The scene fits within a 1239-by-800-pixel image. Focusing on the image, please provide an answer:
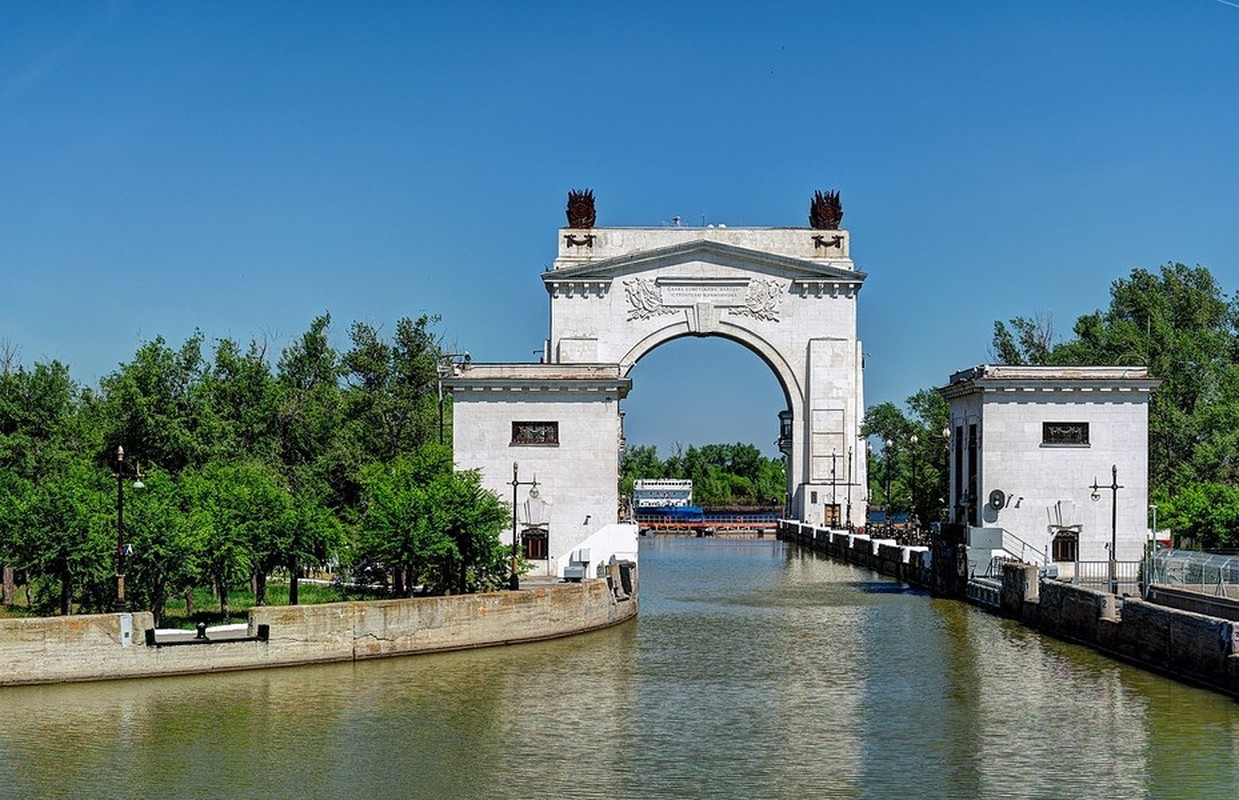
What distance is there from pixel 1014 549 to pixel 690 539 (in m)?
44.8

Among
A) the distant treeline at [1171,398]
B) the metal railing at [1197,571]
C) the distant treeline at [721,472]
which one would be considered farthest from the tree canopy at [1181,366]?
the distant treeline at [721,472]

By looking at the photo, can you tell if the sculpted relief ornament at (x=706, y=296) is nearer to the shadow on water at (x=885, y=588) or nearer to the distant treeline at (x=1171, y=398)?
the distant treeline at (x=1171, y=398)

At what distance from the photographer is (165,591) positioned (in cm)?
3106

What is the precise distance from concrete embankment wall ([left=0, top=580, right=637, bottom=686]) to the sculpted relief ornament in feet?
143

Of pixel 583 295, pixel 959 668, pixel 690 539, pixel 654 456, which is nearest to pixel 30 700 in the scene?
pixel 959 668

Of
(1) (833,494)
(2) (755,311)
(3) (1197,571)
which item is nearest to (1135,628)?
(3) (1197,571)

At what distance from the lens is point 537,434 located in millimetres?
45375

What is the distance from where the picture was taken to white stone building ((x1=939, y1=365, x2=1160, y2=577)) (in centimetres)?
4566

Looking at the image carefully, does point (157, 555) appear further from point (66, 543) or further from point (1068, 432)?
point (1068, 432)

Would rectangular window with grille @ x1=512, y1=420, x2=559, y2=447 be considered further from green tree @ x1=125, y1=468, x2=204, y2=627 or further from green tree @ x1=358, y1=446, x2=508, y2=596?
green tree @ x1=125, y1=468, x2=204, y2=627

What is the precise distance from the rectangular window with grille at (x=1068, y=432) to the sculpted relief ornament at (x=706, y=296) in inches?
1312

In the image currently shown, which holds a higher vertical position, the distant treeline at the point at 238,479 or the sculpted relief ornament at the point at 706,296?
the sculpted relief ornament at the point at 706,296

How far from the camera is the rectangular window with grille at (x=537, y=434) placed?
149ft

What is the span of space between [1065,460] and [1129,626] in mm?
16054
